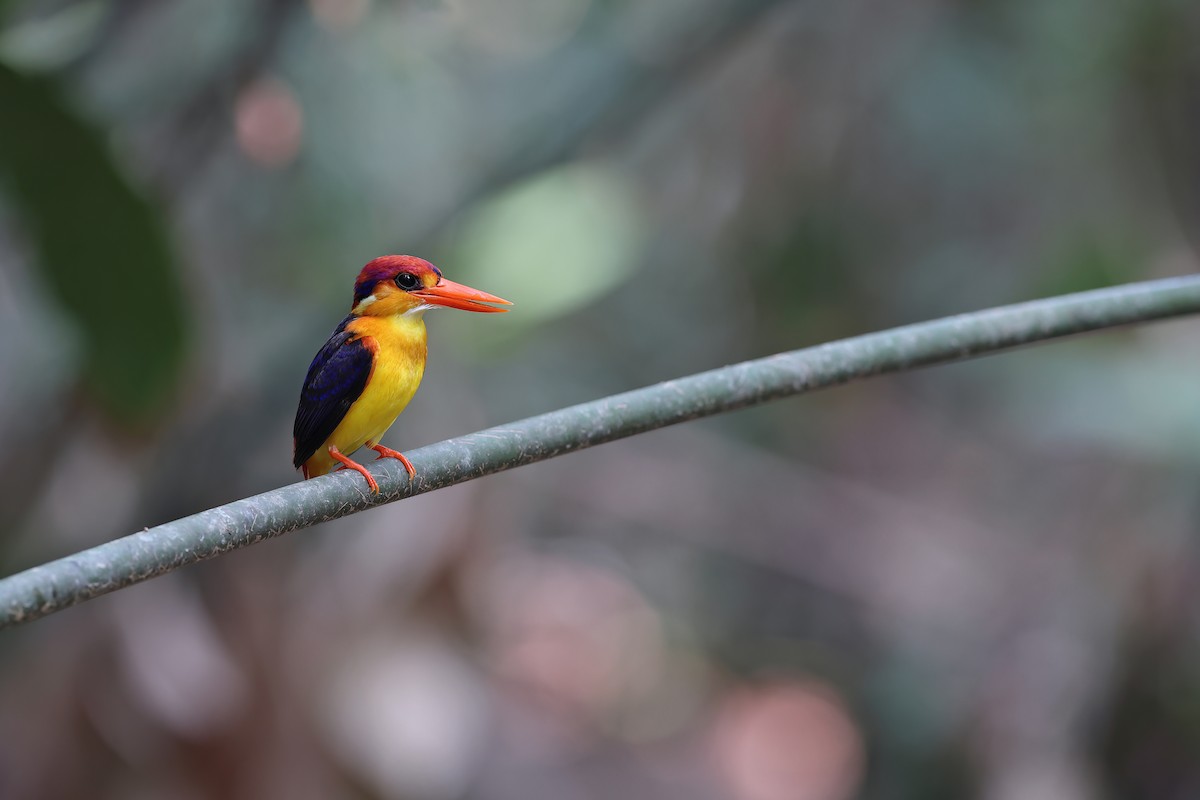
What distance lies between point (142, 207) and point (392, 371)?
1.42 ft

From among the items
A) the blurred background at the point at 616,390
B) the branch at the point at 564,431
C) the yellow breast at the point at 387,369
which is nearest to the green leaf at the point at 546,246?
the blurred background at the point at 616,390

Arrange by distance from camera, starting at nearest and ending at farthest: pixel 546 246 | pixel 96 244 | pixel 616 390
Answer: pixel 96 244 → pixel 546 246 → pixel 616 390

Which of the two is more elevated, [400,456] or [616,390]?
[400,456]

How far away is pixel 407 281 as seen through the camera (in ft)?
5.28

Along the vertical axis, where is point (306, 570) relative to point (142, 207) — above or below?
below

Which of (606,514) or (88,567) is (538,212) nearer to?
(606,514)

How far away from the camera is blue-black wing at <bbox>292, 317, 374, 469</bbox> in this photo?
1654 millimetres

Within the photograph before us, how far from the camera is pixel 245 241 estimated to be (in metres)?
4.45

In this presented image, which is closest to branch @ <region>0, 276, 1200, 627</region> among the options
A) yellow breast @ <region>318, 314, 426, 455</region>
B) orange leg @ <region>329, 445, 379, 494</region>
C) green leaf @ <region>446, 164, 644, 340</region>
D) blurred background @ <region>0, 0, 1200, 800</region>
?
orange leg @ <region>329, 445, 379, 494</region>

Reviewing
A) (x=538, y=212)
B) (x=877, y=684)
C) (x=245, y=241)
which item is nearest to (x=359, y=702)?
(x=538, y=212)

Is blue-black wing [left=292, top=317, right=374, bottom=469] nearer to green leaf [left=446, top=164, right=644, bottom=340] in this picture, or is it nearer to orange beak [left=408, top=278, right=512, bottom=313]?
orange beak [left=408, top=278, right=512, bottom=313]

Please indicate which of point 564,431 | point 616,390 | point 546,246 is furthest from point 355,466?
point 616,390

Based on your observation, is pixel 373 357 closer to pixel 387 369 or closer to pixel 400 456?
pixel 387 369

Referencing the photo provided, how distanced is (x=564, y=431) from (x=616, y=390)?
4.66m
